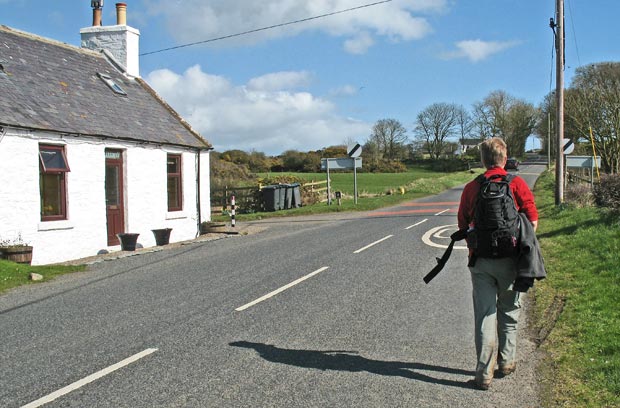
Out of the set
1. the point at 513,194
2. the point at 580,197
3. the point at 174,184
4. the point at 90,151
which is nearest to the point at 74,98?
the point at 90,151

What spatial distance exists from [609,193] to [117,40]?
56.8 ft

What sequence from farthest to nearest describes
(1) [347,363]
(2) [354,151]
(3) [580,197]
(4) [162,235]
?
(2) [354,151] < (3) [580,197] < (4) [162,235] < (1) [347,363]

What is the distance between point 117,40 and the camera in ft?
70.7

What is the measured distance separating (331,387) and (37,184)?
11151 mm

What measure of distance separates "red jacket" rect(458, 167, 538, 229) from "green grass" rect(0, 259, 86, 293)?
8208mm

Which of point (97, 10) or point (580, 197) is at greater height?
point (97, 10)

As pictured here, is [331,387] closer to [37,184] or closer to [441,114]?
[37,184]

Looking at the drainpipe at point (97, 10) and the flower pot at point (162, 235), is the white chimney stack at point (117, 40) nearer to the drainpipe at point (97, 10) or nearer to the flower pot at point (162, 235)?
the drainpipe at point (97, 10)

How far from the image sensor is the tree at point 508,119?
85875 millimetres

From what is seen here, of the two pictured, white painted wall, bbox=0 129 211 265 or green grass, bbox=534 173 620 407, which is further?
white painted wall, bbox=0 129 211 265

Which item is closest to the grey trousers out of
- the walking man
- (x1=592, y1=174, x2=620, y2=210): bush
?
the walking man

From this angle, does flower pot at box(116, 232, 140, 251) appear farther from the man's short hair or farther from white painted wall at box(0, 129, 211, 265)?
the man's short hair

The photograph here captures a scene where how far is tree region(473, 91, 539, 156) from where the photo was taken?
85875mm

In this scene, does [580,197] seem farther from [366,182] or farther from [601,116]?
[366,182]
